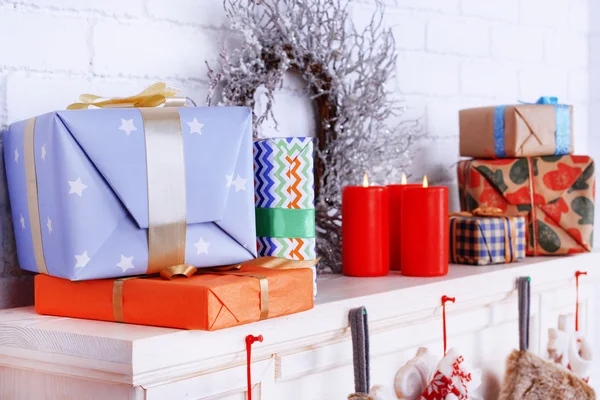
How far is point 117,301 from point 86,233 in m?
0.08

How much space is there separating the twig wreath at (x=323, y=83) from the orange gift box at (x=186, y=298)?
37 cm

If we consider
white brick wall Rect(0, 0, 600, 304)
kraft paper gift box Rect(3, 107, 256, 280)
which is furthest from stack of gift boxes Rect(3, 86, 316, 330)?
white brick wall Rect(0, 0, 600, 304)

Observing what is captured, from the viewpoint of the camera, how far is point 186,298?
712mm

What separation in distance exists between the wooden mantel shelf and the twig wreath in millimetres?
180

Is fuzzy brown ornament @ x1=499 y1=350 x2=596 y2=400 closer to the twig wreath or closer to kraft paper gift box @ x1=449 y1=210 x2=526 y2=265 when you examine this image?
kraft paper gift box @ x1=449 y1=210 x2=526 y2=265

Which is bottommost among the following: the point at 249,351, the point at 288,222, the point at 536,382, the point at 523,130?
the point at 536,382

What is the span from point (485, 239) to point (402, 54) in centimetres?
43

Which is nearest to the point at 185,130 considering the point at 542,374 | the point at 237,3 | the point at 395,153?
the point at 237,3

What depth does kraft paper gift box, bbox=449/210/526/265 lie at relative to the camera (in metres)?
1.21

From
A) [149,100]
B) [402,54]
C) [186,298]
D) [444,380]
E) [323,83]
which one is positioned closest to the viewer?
[186,298]

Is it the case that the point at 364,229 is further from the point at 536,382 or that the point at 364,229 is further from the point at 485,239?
the point at 536,382

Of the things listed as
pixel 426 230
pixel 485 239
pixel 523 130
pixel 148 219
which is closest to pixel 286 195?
pixel 148 219

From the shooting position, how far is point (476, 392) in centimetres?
113

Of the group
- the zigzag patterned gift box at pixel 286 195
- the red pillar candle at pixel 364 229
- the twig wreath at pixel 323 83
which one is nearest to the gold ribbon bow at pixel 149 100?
the zigzag patterned gift box at pixel 286 195
